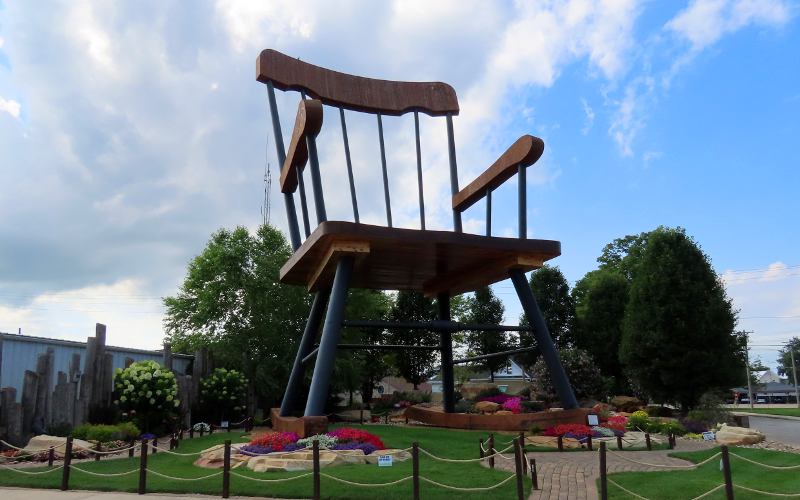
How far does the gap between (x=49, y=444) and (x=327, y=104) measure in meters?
9.19

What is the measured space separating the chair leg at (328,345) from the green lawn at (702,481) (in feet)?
15.1

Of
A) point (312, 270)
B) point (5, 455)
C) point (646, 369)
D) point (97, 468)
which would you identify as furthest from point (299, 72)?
point (646, 369)

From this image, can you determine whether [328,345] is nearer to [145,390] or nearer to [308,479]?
[308,479]

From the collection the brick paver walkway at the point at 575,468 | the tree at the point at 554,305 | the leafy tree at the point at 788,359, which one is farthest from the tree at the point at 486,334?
the leafy tree at the point at 788,359

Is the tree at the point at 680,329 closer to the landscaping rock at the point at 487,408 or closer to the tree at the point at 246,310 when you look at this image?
the landscaping rock at the point at 487,408

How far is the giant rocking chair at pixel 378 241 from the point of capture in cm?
1069

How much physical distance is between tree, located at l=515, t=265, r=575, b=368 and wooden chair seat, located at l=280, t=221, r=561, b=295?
75.5ft

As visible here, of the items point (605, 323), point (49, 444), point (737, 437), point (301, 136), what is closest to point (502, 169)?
point (301, 136)

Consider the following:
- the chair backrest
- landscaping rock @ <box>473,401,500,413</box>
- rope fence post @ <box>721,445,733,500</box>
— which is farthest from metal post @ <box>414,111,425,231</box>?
landscaping rock @ <box>473,401,500,413</box>

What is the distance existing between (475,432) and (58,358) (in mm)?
11532

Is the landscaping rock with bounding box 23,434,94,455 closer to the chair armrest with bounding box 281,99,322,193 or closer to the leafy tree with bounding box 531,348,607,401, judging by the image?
the chair armrest with bounding box 281,99,322,193

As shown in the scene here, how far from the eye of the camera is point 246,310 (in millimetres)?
25891

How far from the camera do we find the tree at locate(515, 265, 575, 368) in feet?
121

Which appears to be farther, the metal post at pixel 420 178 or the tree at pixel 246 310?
the tree at pixel 246 310
